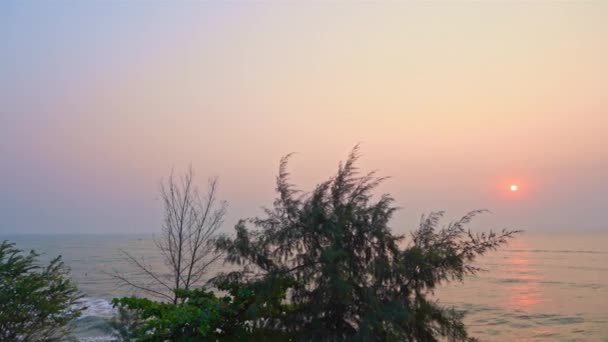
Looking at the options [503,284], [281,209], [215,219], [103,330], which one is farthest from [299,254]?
[503,284]

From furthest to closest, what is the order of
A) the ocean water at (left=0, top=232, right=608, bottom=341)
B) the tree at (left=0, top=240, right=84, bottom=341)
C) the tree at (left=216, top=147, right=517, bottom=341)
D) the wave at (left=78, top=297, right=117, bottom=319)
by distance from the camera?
the wave at (left=78, top=297, right=117, bottom=319) → the ocean water at (left=0, top=232, right=608, bottom=341) → the tree at (left=0, top=240, right=84, bottom=341) → the tree at (left=216, top=147, right=517, bottom=341)

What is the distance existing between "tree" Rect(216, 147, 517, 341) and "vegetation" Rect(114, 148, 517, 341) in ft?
0.06

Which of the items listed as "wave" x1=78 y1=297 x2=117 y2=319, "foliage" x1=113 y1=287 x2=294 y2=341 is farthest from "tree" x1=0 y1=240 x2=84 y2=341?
"wave" x1=78 y1=297 x2=117 y2=319

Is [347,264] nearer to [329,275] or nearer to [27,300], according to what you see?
[329,275]

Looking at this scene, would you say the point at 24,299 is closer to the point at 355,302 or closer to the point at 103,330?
the point at 355,302

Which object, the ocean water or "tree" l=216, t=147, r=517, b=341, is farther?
the ocean water

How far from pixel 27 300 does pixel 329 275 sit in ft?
32.4

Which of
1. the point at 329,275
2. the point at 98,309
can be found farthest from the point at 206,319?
the point at 98,309

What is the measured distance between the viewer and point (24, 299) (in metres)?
14.4

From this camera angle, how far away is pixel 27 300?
14.5 meters

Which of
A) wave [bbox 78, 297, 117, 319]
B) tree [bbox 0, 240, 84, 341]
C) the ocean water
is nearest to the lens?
tree [bbox 0, 240, 84, 341]

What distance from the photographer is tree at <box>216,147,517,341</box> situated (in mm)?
9570

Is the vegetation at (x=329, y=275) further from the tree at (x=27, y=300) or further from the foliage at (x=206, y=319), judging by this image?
the tree at (x=27, y=300)

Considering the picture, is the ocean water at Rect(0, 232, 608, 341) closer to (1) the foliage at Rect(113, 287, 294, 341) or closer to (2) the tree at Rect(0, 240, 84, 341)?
(2) the tree at Rect(0, 240, 84, 341)
